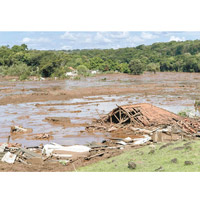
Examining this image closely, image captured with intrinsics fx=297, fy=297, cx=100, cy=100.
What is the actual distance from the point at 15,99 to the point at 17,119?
37.1 ft

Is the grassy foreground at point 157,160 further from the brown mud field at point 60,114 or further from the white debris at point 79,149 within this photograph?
the white debris at point 79,149

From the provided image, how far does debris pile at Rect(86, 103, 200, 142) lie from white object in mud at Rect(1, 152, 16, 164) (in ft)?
25.0

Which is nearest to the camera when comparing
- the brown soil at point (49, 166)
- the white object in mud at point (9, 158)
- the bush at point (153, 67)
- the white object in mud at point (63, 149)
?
the brown soil at point (49, 166)

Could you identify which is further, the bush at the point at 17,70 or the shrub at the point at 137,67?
the shrub at the point at 137,67

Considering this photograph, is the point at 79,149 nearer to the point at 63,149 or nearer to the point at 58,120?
the point at 63,149

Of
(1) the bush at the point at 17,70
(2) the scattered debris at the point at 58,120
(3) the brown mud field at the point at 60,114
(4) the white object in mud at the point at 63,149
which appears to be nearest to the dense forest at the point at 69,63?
(1) the bush at the point at 17,70

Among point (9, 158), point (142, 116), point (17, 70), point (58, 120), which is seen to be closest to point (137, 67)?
point (17, 70)

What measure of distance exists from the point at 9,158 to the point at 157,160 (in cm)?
601

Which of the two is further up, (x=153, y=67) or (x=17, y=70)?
(x=153, y=67)

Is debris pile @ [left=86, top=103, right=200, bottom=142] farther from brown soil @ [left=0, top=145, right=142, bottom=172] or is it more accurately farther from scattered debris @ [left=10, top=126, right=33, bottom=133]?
brown soil @ [left=0, top=145, right=142, bottom=172]

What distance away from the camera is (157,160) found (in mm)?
10664

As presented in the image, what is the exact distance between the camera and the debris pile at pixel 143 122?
17.5m

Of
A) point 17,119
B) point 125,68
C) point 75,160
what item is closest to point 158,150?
point 75,160

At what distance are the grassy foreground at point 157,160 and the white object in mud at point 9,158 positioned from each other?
2.99 m
